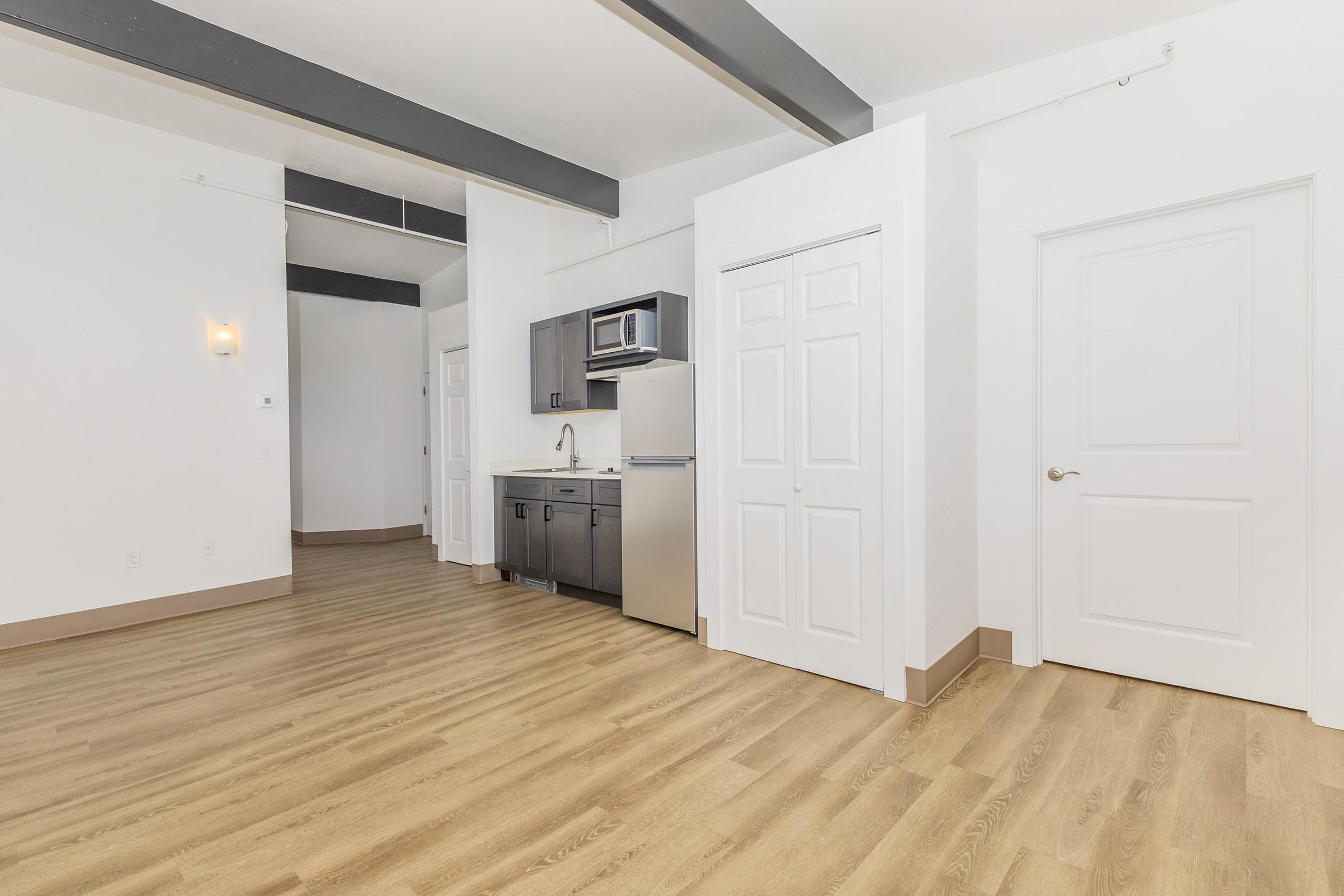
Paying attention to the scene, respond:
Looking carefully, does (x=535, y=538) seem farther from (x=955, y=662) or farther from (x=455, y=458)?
(x=955, y=662)

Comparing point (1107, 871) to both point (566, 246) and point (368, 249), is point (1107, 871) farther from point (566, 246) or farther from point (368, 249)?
point (368, 249)

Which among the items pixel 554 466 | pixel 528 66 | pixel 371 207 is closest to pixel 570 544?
pixel 554 466

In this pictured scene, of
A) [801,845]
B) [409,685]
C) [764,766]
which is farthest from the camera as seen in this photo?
[409,685]

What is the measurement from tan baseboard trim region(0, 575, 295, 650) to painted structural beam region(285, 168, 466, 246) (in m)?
2.97

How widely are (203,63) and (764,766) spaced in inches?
161

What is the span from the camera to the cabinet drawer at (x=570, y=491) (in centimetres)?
473

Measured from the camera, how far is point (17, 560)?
3.87 metres

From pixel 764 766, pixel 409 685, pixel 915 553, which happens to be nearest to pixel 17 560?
pixel 409 685

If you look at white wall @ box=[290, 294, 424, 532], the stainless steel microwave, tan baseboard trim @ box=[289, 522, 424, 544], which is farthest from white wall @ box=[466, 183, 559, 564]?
tan baseboard trim @ box=[289, 522, 424, 544]

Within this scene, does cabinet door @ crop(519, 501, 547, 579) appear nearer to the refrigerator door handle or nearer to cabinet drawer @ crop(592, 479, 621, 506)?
cabinet drawer @ crop(592, 479, 621, 506)

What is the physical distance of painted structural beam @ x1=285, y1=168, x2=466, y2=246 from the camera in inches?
198

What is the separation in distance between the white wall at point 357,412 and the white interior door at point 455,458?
1.63 m

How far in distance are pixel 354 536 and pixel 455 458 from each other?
2306mm

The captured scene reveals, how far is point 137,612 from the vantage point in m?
4.30
